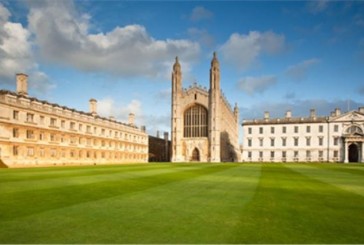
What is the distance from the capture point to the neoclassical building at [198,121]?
78.3 meters

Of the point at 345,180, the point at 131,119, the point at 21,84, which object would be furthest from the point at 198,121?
the point at 345,180

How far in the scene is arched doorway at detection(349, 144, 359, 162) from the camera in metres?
80.6

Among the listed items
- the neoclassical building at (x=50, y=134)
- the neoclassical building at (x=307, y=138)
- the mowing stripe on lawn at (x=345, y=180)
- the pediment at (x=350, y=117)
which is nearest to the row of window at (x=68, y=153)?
the neoclassical building at (x=50, y=134)

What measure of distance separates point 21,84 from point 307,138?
229 feet

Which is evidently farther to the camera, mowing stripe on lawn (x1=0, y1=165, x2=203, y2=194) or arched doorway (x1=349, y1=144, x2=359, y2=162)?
arched doorway (x1=349, y1=144, x2=359, y2=162)

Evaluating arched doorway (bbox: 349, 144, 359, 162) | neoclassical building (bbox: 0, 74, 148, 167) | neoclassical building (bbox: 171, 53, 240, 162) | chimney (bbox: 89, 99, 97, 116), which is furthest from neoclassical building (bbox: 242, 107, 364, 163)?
chimney (bbox: 89, 99, 97, 116)

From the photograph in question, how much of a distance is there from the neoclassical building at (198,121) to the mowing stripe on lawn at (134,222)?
6699 centimetres

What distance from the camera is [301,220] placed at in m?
8.20

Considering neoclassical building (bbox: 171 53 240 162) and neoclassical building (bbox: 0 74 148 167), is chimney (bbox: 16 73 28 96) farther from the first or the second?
neoclassical building (bbox: 171 53 240 162)

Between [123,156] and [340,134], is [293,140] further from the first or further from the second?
[123,156]

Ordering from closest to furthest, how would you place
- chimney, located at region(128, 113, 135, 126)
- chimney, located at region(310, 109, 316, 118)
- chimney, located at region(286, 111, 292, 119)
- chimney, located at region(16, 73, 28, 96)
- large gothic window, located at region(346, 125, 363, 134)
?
chimney, located at region(16, 73, 28, 96)
large gothic window, located at region(346, 125, 363, 134)
chimney, located at region(310, 109, 316, 118)
chimney, located at region(128, 113, 135, 126)
chimney, located at region(286, 111, 292, 119)

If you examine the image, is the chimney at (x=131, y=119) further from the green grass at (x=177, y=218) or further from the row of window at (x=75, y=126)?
the green grass at (x=177, y=218)

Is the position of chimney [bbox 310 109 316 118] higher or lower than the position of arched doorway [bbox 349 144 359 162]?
higher

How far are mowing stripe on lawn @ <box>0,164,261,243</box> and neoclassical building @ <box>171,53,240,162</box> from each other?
66988mm
